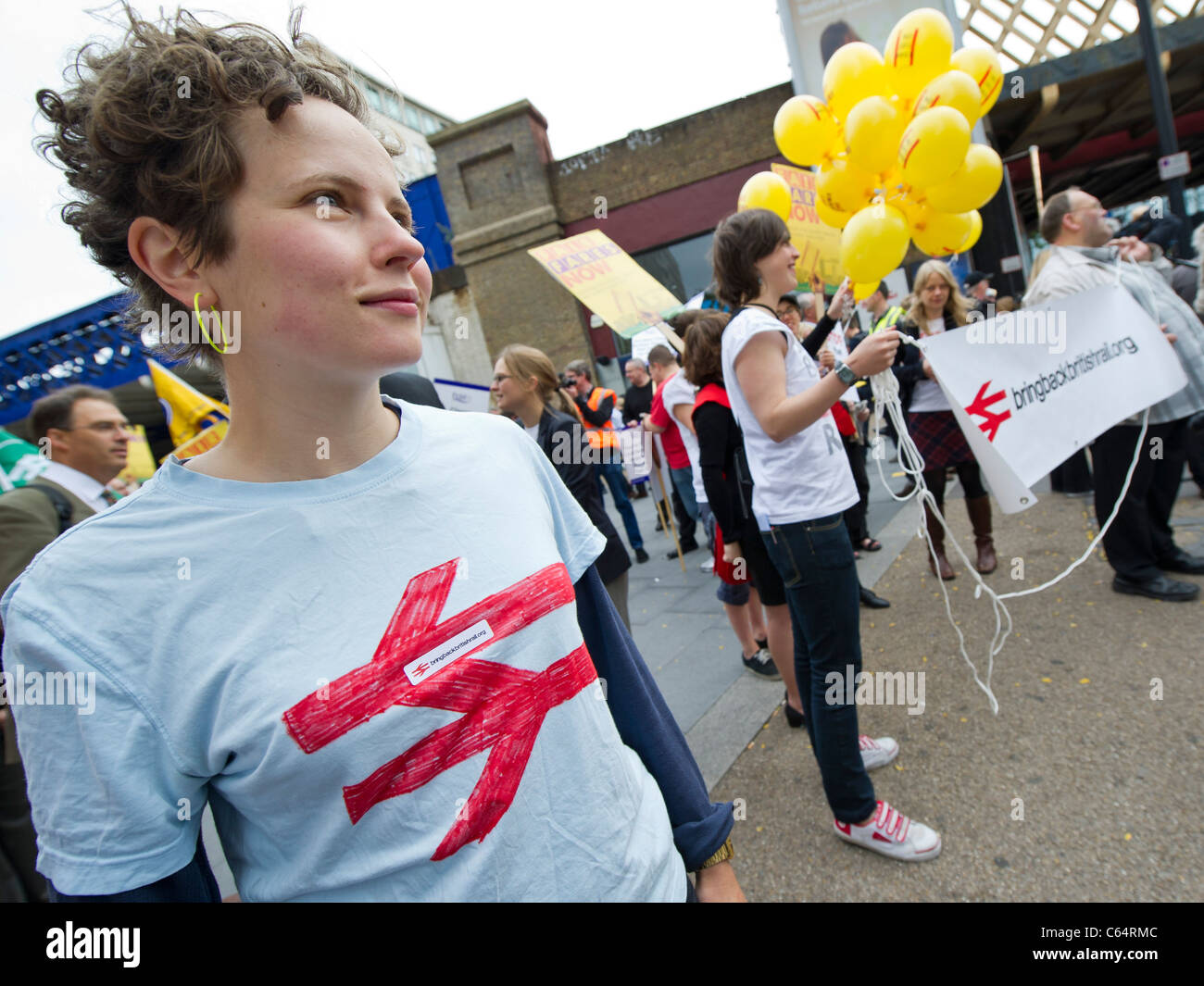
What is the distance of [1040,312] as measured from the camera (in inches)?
130

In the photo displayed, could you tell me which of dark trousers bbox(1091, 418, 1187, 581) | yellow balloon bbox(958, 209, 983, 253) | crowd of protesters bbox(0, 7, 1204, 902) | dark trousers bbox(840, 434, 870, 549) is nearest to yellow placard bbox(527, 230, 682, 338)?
dark trousers bbox(840, 434, 870, 549)

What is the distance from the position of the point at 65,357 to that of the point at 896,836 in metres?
14.1

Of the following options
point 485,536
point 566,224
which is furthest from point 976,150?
point 566,224

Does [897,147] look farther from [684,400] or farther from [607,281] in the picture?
[607,281]

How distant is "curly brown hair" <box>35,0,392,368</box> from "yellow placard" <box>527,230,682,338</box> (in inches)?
141

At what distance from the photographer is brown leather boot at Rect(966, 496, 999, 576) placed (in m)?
4.33

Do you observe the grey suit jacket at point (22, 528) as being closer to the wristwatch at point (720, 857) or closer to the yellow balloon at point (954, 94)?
the wristwatch at point (720, 857)

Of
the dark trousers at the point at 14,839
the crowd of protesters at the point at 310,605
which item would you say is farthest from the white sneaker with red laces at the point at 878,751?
the dark trousers at the point at 14,839

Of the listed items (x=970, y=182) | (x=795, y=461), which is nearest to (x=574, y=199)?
(x=970, y=182)

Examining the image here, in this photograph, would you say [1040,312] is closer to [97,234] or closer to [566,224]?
[97,234]

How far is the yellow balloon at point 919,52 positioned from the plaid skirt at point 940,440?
2024 millimetres

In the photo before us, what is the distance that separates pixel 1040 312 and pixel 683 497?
3.35 metres

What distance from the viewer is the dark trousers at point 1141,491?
3.53m

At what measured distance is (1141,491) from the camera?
356cm
